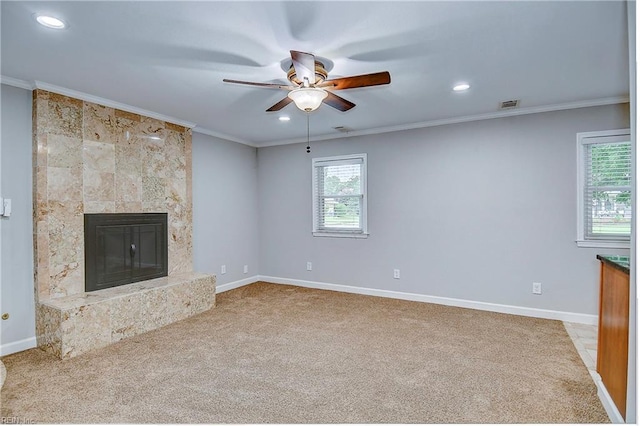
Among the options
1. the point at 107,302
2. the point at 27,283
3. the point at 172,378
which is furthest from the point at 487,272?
the point at 27,283

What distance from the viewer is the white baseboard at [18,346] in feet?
9.68

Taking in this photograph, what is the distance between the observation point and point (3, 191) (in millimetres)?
2977

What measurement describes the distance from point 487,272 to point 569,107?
202 cm

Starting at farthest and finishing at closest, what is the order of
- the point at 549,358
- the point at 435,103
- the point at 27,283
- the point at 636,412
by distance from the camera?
the point at 435,103 → the point at 27,283 → the point at 549,358 → the point at 636,412

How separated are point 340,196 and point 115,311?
3.20m

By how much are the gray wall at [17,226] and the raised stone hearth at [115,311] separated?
0.51 feet

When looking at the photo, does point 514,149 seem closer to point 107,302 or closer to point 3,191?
point 107,302

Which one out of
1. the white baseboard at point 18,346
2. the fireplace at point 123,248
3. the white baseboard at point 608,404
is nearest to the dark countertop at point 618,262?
the white baseboard at point 608,404

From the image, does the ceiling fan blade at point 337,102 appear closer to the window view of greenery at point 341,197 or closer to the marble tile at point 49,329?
the window view of greenery at point 341,197

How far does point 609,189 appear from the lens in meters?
3.62

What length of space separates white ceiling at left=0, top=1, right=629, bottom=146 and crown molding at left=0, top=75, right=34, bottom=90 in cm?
5

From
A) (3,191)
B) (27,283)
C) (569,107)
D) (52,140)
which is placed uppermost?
(569,107)

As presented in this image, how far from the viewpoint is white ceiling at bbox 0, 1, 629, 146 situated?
1.99 metres

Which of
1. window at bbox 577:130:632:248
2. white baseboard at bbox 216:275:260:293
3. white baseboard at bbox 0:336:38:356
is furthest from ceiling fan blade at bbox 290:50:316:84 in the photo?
white baseboard at bbox 216:275:260:293
